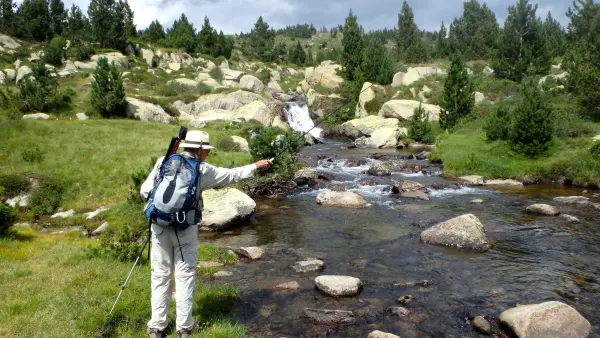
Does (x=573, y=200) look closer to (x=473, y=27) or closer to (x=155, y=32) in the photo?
(x=473, y=27)

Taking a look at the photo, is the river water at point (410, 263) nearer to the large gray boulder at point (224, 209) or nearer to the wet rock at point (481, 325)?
the wet rock at point (481, 325)

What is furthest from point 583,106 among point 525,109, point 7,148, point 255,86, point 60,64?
point 60,64

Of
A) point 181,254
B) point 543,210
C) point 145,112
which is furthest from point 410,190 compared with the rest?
point 145,112

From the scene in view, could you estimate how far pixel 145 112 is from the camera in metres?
44.7

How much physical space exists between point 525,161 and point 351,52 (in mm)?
57690

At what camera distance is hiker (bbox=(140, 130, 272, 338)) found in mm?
6926

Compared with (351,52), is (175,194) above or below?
below

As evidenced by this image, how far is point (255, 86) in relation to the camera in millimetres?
74375

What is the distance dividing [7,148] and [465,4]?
123 m

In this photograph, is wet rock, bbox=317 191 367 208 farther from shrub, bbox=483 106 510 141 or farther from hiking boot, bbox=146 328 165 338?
shrub, bbox=483 106 510 141

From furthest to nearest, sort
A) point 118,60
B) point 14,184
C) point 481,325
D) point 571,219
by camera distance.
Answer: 1. point 118,60
2. point 14,184
3. point 571,219
4. point 481,325

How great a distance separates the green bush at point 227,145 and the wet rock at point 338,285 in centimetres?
2239

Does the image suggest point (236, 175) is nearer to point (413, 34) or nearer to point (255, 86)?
point (255, 86)

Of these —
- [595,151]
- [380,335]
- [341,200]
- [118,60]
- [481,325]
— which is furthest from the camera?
[118,60]
